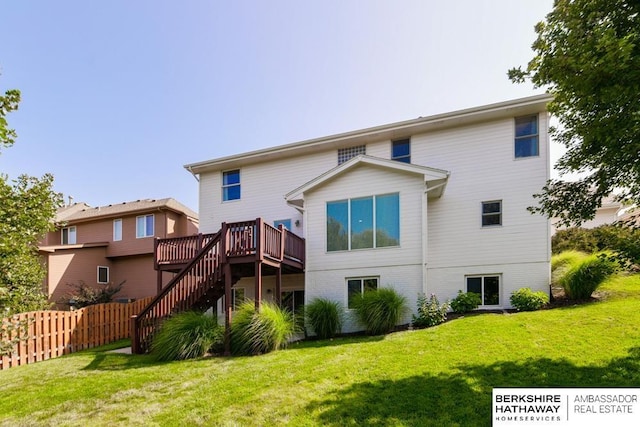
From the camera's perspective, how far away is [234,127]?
51.5 ft

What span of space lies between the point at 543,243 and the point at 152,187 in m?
25.7

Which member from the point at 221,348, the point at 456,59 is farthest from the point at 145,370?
the point at 456,59

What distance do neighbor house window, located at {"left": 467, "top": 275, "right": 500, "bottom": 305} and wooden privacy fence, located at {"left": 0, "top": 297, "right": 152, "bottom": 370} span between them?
13.4 metres

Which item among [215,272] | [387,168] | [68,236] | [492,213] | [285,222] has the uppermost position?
[387,168]

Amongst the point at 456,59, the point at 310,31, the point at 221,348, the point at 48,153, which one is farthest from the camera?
the point at 48,153

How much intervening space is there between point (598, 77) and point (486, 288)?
9173 mm

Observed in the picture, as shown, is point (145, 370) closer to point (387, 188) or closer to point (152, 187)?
point (387, 188)

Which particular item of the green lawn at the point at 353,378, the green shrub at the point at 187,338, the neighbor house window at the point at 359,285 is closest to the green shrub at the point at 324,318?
the neighbor house window at the point at 359,285

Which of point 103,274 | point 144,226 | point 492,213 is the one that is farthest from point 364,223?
point 103,274

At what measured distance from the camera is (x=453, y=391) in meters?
5.24

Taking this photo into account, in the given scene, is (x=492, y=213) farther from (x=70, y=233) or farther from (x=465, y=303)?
(x=70, y=233)

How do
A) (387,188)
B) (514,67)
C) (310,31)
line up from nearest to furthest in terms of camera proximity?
(514,67) < (310,31) < (387,188)

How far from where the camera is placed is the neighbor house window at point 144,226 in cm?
2119

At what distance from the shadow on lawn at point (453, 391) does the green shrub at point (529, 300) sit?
4.59 meters
